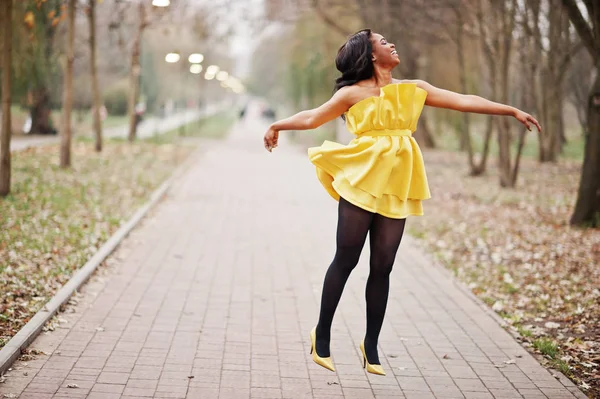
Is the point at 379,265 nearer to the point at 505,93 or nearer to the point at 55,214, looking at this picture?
the point at 55,214

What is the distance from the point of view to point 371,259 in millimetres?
4375

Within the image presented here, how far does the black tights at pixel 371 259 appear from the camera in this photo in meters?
4.26

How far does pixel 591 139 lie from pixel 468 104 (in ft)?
23.2

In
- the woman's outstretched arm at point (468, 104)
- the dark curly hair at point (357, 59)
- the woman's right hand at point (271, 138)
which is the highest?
the dark curly hair at point (357, 59)

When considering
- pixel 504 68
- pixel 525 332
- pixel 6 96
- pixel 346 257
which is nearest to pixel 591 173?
pixel 525 332

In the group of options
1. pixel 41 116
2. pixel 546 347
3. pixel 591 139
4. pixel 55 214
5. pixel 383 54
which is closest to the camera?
pixel 383 54

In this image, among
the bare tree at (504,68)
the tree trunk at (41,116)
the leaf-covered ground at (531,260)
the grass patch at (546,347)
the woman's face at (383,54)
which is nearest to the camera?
the woman's face at (383,54)

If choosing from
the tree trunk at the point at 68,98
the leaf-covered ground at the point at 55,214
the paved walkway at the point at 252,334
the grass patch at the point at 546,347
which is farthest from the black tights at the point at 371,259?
the tree trunk at the point at 68,98

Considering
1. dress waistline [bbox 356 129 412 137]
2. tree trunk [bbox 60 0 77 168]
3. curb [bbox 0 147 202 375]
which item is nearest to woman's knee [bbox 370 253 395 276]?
dress waistline [bbox 356 129 412 137]

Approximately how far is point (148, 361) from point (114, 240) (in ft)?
14.8

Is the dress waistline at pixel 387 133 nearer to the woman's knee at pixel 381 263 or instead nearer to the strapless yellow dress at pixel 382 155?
the strapless yellow dress at pixel 382 155

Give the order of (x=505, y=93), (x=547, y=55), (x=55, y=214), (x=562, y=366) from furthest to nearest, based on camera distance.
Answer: (x=547, y=55), (x=505, y=93), (x=55, y=214), (x=562, y=366)

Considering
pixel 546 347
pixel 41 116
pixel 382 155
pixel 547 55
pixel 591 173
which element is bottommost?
pixel 41 116

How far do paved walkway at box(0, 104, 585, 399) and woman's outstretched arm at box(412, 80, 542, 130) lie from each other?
172 centimetres
